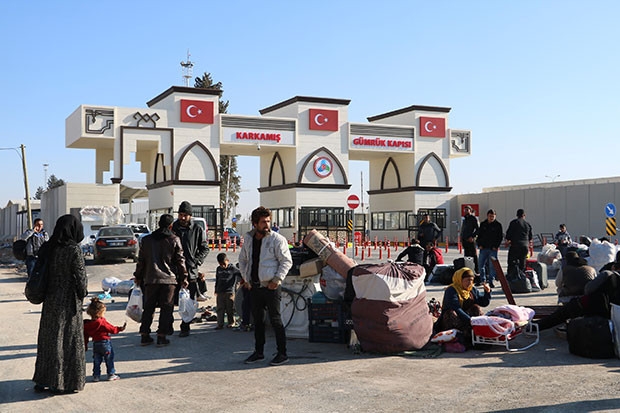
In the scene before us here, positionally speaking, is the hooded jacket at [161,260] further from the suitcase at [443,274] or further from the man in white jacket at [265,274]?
the suitcase at [443,274]

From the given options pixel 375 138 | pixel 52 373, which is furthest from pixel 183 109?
pixel 52 373

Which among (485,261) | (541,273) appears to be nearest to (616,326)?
(485,261)

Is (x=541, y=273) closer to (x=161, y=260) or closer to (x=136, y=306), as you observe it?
(x=136, y=306)

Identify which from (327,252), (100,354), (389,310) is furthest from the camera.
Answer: (327,252)

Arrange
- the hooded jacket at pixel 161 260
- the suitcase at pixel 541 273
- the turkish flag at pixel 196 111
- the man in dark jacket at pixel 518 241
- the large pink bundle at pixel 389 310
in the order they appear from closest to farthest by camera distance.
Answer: the large pink bundle at pixel 389 310
the hooded jacket at pixel 161 260
the man in dark jacket at pixel 518 241
the suitcase at pixel 541 273
the turkish flag at pixel 196 111

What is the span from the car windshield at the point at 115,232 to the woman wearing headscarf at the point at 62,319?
19.2 metres

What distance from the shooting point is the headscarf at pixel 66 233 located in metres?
6.66

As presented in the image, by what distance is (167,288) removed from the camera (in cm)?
914

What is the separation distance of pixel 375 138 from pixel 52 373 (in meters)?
41.3

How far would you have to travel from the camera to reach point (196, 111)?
41562 millimetres

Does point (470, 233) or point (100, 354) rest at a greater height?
point (470, 233)

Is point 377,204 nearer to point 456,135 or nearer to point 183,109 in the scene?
point 456,135

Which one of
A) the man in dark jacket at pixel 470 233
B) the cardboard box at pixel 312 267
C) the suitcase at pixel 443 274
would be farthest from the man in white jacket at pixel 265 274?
the man in dark jacket at pixel 470 233

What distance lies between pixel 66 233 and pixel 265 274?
2.27m
